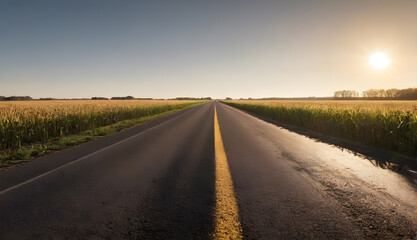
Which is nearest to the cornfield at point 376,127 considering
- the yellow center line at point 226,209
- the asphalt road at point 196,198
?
the asphalt road at point 196,198

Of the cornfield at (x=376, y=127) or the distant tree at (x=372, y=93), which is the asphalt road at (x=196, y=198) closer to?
the cornfield at (x=376, y=127)

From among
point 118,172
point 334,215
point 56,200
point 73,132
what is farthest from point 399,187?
point 73,132

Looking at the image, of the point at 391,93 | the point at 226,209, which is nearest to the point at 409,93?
the point at 391,93

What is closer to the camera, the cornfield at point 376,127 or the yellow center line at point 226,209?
the yellow center line at point 226,209

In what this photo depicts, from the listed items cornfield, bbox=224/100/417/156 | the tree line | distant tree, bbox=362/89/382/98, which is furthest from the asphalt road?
distant tree, bbox=362/89/382/98

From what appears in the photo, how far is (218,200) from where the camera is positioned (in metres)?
2.82

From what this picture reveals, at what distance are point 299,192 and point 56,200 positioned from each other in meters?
3.60

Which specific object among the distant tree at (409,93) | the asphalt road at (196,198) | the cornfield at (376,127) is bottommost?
the asphalt road at (196,198)

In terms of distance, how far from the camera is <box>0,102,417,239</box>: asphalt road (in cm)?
217

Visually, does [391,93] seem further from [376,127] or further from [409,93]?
[376,127]

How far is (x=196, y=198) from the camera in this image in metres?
2.91

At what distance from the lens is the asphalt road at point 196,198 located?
2172 mm

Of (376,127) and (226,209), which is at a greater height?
(376,127)

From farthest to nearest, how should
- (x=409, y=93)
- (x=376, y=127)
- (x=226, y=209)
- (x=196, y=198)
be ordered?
(x=409, y=93) → (x=376, y=127) → (x=196, y=198) → (x=226, y=209)
